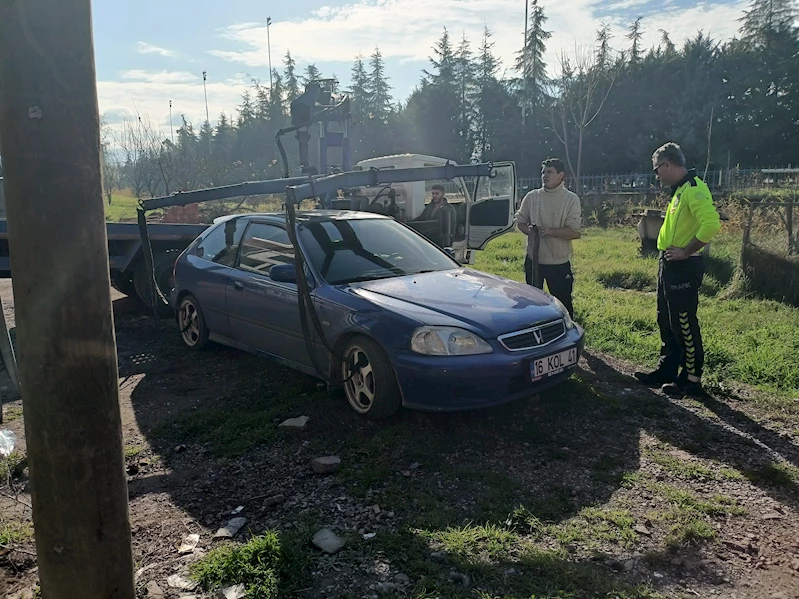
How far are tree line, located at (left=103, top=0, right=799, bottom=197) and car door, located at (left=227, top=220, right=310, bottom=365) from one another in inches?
863

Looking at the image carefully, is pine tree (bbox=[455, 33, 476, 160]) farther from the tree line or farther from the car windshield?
the car windshield

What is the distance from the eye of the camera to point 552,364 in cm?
421

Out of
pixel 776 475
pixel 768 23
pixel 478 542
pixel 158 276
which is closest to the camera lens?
pixel 478 542

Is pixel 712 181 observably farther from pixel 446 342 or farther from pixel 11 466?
pixel 11 466

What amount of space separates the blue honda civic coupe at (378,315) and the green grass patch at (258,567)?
145 cm

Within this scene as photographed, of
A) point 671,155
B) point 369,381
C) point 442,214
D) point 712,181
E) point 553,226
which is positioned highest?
point 712,181

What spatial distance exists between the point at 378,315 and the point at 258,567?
191 centimetres

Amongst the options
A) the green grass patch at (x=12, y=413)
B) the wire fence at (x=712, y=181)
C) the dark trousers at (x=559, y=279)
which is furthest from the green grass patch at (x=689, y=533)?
the wire fence at (x=712, y=181)

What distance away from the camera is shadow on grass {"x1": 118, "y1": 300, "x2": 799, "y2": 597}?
276cm

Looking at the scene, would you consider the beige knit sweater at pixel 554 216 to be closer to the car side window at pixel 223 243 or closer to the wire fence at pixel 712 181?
the car side window at pixel 223 243

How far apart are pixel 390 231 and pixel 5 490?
11.4 ft

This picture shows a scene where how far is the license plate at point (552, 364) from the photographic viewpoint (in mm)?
4078

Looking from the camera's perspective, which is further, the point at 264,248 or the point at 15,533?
the point at 264,248

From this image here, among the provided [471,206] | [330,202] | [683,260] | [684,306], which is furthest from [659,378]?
[330,202]
